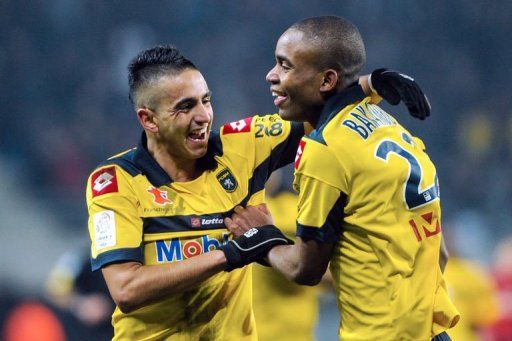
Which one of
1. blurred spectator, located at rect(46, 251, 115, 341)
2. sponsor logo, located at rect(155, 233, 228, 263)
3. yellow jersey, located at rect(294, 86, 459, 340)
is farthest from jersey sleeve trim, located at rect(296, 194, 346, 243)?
blurred spectator, located at rect(46, 251, 115, 341)

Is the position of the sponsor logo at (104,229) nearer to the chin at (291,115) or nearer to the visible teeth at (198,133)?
the visible teeth at (198,133)

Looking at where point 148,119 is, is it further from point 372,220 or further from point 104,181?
point 372,220

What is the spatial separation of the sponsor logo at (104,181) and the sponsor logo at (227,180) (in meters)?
0.36

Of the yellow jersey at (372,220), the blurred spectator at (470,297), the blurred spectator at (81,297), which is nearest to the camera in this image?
the yellow jersey at (372,220)

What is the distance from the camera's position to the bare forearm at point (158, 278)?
7.93 ft

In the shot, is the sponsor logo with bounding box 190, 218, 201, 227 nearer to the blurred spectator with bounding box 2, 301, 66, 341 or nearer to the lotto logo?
the lotto logo

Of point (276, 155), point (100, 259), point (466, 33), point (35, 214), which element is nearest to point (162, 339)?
point (100, 259)

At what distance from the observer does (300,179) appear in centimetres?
224

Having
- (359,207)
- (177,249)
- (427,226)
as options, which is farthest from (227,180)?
(427,226)

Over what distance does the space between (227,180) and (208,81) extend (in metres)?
2.97

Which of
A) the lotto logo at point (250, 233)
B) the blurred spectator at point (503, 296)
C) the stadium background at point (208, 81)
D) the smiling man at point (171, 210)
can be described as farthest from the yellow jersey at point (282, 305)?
the blurred spectator at point (503, 296)

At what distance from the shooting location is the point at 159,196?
2.62m

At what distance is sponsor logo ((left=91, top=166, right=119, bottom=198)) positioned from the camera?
2.59 metres

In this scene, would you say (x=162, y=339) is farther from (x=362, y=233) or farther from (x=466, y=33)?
(x=466, y=33)
